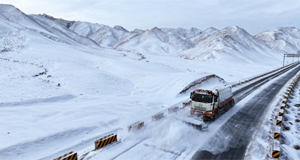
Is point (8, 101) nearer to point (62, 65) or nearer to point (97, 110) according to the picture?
point (97, 110)

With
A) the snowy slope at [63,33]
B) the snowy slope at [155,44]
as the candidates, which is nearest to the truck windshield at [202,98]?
the snowy slope at [63,33]

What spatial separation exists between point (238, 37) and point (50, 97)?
16374 centimetres

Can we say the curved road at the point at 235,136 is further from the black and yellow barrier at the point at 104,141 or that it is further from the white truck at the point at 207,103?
the black and yellow barrier at the point at 104,141

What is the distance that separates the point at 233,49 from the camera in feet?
402

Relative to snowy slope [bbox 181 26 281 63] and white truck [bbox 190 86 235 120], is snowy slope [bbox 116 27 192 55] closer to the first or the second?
snowy slope [bbox 181 26 281 63]

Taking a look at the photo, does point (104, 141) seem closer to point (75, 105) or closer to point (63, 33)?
point (75, 105)

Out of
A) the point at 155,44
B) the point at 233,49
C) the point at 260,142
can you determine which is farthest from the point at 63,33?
the point at 260,142

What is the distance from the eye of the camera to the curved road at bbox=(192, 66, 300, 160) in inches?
421

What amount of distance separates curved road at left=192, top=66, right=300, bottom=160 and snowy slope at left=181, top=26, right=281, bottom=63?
305ft

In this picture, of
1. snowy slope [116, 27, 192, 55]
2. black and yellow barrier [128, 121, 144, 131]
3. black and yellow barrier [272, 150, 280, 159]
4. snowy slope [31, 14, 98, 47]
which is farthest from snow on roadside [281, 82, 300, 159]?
snowy slope [116, 27, 192, 55]

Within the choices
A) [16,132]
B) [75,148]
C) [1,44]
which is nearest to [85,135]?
[75,148]

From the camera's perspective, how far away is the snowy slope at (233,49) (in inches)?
4449

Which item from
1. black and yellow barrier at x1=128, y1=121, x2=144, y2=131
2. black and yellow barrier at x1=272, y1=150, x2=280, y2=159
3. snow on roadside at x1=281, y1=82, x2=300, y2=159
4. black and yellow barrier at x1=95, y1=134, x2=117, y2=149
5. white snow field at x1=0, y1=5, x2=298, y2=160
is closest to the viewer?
black and yellow barrier at x1=272, y1=150, x2=280, y2=159

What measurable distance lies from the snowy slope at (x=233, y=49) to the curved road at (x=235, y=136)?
93.0 m
